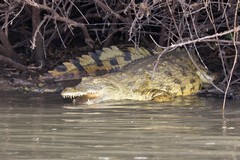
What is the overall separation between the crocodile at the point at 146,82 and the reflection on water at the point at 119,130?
0.25 metres

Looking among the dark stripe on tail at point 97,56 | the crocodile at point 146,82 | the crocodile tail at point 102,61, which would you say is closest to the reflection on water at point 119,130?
the crocodile at point 146,82

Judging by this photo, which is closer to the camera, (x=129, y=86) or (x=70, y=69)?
(x=129, y=86)

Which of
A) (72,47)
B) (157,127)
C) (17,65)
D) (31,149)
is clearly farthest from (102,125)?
(72,47)

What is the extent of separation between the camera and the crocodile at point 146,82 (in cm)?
721

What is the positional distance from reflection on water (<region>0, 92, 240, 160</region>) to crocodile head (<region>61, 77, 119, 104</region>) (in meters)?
0.18

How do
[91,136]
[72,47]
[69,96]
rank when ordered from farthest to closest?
[72,47]
[69,96]
[91,136]

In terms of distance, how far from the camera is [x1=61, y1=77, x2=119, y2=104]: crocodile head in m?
7.00

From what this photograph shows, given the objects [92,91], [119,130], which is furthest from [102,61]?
[119,130]

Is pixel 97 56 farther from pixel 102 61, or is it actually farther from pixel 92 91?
pixel 92 91

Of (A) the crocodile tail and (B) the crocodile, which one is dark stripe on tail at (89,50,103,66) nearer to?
(A) the crocodile tail

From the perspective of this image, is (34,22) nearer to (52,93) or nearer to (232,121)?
(52,93)

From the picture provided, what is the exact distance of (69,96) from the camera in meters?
7.04

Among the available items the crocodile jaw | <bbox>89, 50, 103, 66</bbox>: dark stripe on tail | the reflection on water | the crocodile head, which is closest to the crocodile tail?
<bbox>89, 50, 103, 66</bbox>: dark stripe on tail

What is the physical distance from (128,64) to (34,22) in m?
1.68
